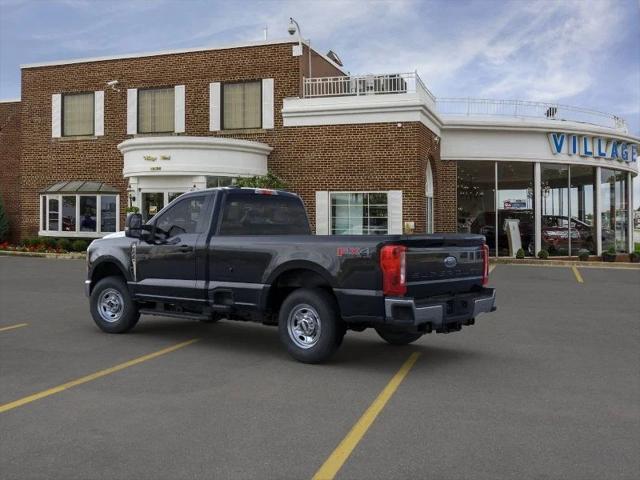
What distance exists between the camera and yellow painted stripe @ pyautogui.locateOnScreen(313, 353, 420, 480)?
409cm

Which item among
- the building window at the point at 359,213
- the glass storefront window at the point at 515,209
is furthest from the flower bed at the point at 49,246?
the glass storefront window at the point at 515,209

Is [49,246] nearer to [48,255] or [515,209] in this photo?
[48,255]

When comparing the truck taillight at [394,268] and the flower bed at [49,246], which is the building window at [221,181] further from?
the truck taillight at [394,268]

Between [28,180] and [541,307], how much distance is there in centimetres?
2256

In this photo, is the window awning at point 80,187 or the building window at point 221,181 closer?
the building window at point 221,181

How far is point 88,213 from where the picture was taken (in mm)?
25094

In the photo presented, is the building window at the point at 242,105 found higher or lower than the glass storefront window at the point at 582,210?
higher

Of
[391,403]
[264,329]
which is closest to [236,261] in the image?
[264,329]

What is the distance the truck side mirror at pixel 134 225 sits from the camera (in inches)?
324

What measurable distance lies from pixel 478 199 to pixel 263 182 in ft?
28.9

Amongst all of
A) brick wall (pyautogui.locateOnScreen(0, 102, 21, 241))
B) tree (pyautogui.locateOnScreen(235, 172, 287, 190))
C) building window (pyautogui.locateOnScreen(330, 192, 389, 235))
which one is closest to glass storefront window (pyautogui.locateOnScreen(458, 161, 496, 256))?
building window (pyautogui.locateOnScreen(330, 192, 389, 235))

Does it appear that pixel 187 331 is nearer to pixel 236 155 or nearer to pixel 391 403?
pixel 391 403

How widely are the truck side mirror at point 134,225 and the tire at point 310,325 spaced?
7.76ft

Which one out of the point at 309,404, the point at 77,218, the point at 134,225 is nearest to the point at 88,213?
the point at 77,218
